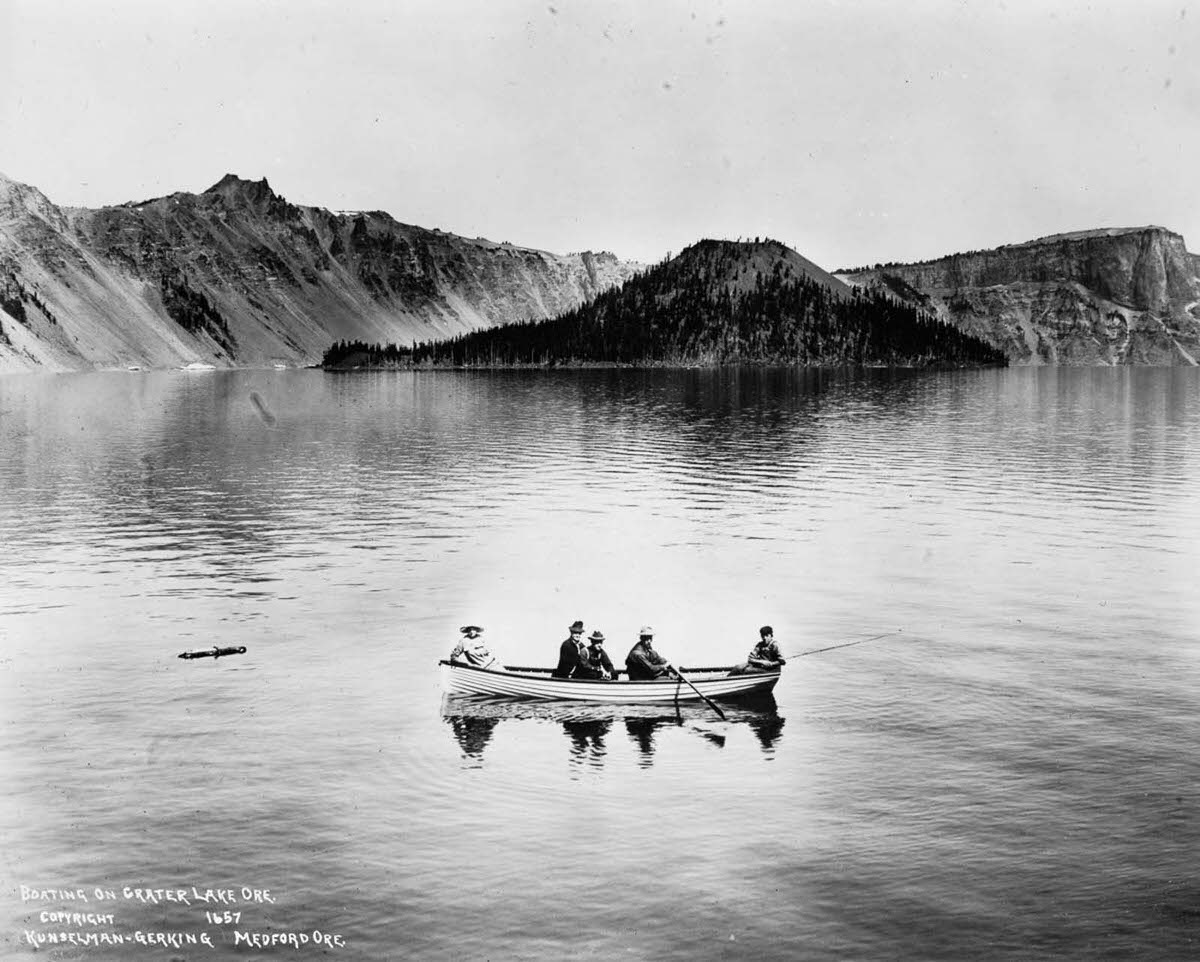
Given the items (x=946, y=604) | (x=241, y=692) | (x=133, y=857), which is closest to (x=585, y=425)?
(x=946, y=604)

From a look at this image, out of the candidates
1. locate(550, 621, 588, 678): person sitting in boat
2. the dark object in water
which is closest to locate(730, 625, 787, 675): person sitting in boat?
locate(550, 621, 588, 678): person sitting in boat

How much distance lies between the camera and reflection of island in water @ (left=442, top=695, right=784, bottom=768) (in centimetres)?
3484

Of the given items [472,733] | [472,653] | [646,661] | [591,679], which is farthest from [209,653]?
A: [646,661]

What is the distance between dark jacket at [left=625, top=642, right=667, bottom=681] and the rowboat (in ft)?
1.41

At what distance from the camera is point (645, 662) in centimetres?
3788

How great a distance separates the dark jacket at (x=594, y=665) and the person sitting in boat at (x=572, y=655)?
0.24 feet

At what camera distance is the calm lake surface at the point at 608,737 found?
24.2m

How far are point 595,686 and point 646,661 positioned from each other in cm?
180

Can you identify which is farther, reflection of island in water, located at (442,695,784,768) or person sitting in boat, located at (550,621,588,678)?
person sitting in boat, located at (550,621,588,678)

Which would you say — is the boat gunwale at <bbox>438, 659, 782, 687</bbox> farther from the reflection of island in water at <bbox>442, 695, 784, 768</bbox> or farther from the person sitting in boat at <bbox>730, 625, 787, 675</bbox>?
the reflection of island in water at <bbox>442, 695, 784, 768</bbox>

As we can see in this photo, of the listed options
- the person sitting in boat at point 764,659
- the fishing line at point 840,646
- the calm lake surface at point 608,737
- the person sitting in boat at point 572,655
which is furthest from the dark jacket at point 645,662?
the fishing line at point 840,646

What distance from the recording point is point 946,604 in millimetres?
53219

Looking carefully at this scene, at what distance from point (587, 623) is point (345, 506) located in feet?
121

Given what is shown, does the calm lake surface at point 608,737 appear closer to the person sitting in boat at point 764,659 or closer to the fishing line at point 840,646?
the fishing line at point 840,646
